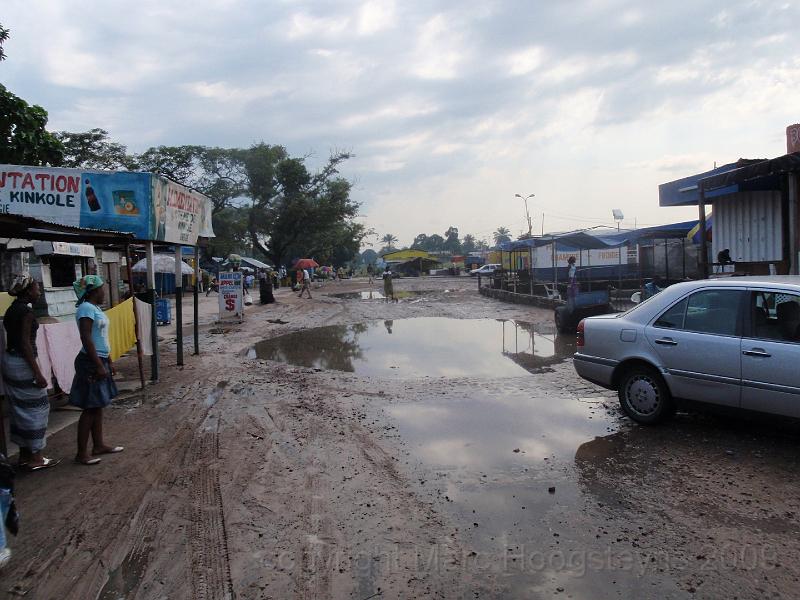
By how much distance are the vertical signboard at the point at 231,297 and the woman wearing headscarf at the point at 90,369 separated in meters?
12.9

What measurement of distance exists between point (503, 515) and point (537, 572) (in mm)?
746

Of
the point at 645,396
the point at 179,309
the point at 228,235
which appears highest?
the point at 228,235

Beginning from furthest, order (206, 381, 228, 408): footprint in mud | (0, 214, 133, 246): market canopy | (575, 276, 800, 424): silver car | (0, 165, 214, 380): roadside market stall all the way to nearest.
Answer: (0, 165, 214, 380): roadside market stall, (206, 381, 228, 408): footprint in mud, (575, 276, 800, 424): silver car, (0, 214, 133, 246): market canopy

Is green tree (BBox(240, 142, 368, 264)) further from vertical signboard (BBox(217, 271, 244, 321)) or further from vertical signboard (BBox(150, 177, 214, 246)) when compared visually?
vertical signboard (BBox(150, 177, 214, 246))

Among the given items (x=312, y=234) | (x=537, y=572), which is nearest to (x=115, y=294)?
(x=537, y=572)

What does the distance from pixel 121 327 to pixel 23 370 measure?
3.79 m

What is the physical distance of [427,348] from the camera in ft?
40.2

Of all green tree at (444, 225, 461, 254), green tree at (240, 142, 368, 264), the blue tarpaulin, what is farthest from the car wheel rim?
green tree at (444, 225, 461, 254)

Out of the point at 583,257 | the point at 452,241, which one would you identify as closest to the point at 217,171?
the point at 583,257

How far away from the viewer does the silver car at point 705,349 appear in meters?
5.11

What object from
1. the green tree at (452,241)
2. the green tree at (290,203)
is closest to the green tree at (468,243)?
the green tree at (452,241)

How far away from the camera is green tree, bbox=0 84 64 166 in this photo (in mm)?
10898

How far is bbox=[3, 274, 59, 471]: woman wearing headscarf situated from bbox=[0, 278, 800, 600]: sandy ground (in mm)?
467

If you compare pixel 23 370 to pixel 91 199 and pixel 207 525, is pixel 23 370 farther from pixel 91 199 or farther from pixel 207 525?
pixel 91 199
